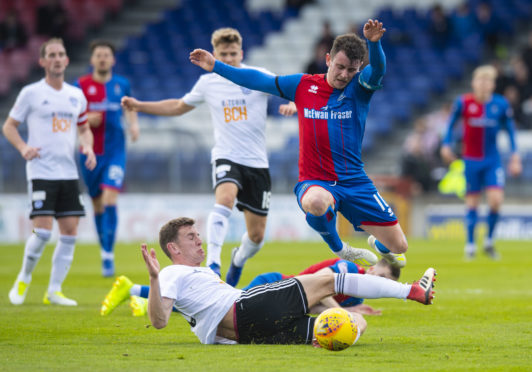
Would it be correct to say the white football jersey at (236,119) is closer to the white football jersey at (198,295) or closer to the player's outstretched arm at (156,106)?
the player's outstretched arm at (156,106)

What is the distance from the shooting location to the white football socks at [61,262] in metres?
9.59

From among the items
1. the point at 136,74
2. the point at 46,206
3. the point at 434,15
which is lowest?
the point at 46,206

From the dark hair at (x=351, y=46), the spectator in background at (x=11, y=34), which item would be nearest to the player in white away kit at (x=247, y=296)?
the dark hair at (x=351, y=46)

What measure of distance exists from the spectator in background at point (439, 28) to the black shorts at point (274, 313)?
2017 cm

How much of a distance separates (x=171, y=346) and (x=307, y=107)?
233cm

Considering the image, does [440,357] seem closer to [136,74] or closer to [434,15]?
[434,15]

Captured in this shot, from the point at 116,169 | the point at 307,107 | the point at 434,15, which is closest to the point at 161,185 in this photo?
the point at 116,169

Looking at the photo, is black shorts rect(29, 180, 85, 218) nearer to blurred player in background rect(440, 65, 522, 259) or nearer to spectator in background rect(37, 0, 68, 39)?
blurred player in background rect(440, 65, 522, 259)

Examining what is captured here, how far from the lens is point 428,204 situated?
22000 mm

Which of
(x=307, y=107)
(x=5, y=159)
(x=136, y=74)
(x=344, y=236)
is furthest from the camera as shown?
(x=136, y=74)

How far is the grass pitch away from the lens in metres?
5.71

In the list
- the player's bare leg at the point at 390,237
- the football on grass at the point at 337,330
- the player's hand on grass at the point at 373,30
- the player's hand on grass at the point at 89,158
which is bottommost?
the football on grass at the point at 337,330

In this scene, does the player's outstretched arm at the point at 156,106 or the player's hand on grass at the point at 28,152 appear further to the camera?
the player's hand on grass at the point at 28,152

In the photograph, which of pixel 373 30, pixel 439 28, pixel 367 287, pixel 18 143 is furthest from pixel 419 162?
pixel 367 287
